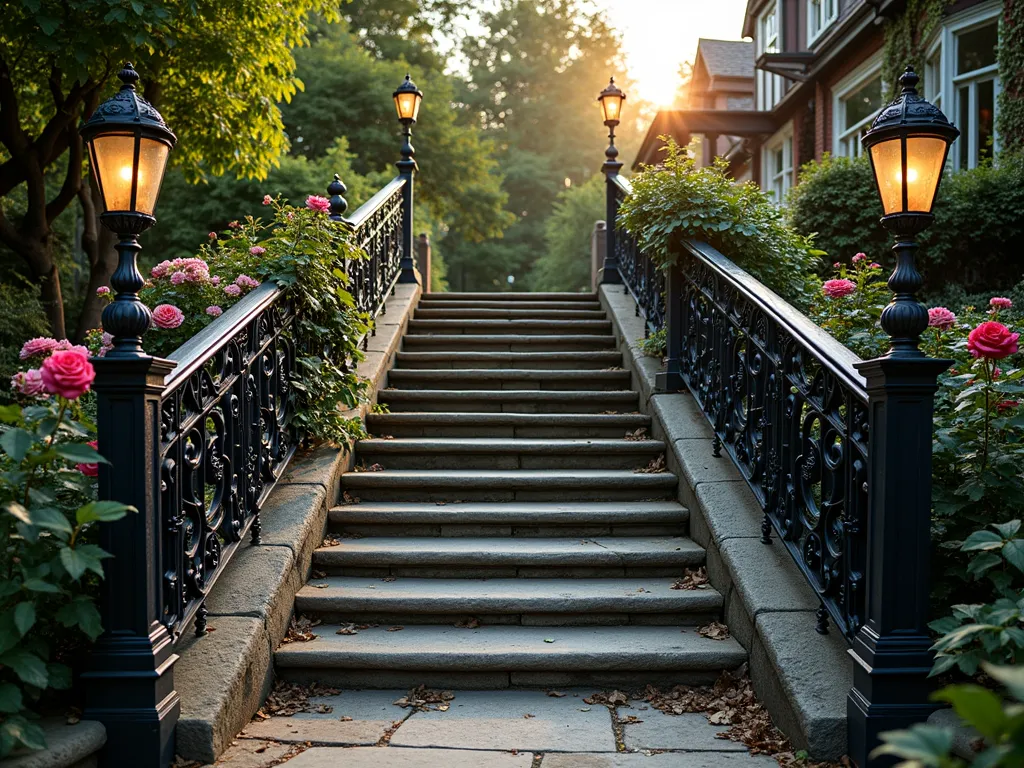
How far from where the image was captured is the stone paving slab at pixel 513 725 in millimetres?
3477

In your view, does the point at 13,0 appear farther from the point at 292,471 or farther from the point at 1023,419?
the point at 1023,419

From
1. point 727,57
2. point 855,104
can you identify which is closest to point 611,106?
point 855,104

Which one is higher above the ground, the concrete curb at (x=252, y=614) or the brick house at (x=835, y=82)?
the brick house at (x=835, y=82)

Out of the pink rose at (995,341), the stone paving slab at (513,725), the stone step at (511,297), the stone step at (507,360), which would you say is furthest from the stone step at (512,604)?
the stone step at (511,297)

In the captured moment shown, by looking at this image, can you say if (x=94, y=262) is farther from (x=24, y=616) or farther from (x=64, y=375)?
(x=24, y=616)

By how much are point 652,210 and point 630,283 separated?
2.31 metres

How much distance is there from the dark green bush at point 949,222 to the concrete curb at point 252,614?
300 inches

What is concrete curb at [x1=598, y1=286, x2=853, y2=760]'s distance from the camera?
3332 millimetres

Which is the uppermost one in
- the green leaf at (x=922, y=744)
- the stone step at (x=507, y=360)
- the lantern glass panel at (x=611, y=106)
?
the lantern glass panel at (x=611, y=106)

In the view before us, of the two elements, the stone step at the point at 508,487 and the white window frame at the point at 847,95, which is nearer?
the stone step at the point at 508,487

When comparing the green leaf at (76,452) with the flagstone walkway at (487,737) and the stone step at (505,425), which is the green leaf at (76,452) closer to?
the flagstone walkway at (487,737)

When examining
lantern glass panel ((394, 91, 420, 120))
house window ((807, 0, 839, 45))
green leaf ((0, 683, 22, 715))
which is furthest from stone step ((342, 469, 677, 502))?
house window ((807, 0, 839, 45))

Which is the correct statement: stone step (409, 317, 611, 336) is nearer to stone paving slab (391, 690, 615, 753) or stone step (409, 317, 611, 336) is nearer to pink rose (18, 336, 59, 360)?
stone paving slab (391, 690, 615, 753)

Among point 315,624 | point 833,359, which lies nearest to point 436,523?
point 315,624
